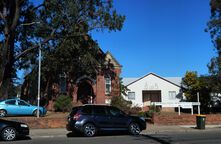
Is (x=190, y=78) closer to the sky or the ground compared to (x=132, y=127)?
closer to the sky

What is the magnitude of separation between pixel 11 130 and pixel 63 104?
67.7 ft

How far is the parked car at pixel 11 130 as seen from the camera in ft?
62.1

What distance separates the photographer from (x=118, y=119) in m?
22.5

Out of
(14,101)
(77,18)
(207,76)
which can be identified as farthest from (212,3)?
(14,101)

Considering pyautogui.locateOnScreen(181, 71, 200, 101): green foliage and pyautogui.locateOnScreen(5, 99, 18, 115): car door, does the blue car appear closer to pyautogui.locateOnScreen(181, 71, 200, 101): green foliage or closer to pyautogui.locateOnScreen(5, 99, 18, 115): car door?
pyautogui.locateOnScreen(5, 99, 18, 115): car door

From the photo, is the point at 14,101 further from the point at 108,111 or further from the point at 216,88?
the point at 216,88

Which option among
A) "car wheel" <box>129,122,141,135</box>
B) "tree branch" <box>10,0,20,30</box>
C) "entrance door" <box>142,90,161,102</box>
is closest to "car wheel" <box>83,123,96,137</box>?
"car wheel" <box>129,122,141,135</box>

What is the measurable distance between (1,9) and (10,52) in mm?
4457

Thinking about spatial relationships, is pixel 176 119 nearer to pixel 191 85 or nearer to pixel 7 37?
pixel 7 37

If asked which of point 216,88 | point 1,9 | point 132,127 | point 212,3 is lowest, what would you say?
point 132,127

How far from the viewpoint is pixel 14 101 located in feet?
99.0

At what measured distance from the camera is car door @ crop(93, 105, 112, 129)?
21859 millimetres

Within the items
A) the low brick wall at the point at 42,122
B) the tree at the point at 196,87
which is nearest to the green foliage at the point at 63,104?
the low brick wall at the point at 42,122

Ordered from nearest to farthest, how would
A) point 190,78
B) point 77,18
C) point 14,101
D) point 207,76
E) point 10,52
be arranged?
point 14,101, point 10,52, point 77,18, point 207,76, point 190,78
